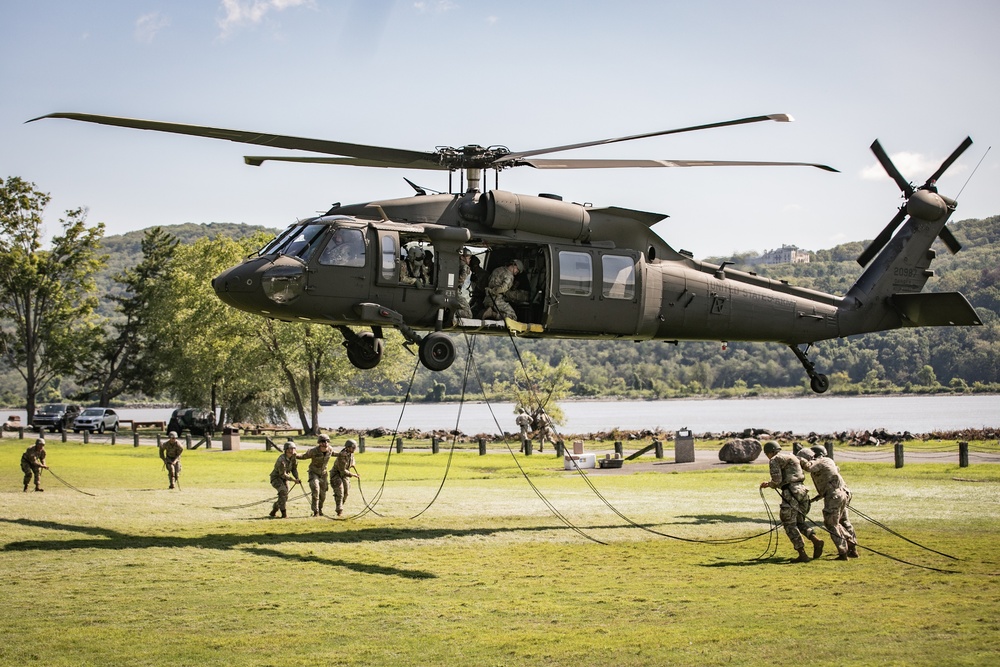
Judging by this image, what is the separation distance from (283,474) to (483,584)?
24.2 feet

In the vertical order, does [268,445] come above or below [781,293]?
below

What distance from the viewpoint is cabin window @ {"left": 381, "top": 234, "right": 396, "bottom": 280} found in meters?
16.0

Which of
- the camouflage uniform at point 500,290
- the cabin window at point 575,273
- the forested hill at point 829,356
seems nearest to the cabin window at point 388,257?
A: the camouflage uniform at point 500,290

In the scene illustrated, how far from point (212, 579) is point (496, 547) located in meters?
4.82

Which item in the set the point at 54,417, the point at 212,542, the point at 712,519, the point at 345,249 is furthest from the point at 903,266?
the point at 54,417

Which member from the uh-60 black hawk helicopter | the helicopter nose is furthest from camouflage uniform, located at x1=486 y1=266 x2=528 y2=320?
the helicopter nose

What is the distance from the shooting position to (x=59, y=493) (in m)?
22.7

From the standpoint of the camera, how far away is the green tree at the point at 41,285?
57.8m

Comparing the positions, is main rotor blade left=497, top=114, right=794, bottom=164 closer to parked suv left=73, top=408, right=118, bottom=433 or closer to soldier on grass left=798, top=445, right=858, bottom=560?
soldier on grass left=798, top=445, right=858, bottom=560

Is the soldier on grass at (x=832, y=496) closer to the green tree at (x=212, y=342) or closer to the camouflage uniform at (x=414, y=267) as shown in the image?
the camouflage uniform at (x=414, y=267)

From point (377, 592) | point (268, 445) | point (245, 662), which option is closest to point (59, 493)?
point (377, 592)

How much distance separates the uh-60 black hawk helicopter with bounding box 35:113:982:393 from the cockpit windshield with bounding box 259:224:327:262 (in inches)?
0.9

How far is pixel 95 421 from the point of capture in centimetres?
5659

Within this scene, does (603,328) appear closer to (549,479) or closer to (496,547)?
(496,547)
